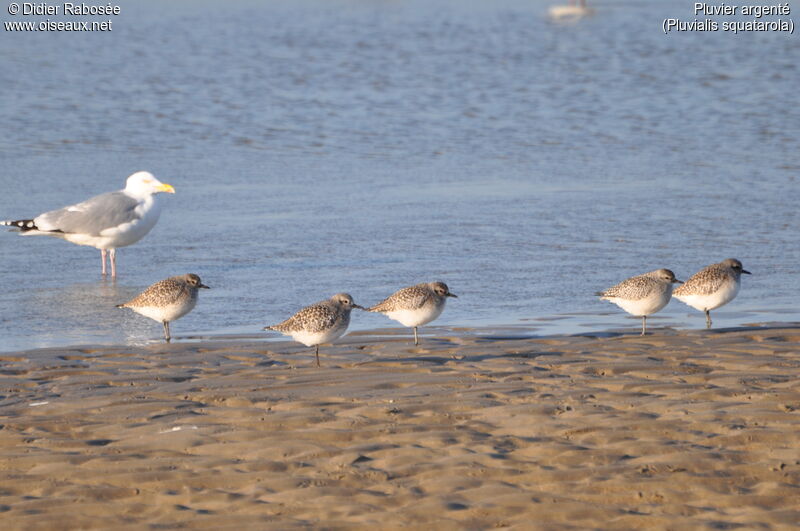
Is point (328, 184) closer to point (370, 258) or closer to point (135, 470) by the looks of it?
point (370, 258)

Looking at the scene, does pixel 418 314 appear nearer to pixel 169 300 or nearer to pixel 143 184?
pixel 169 300

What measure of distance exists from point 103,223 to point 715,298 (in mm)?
7182

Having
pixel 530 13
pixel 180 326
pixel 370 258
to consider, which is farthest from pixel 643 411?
pixel 530 13

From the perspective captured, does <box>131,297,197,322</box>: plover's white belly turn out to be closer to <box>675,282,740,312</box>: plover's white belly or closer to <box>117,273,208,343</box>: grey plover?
<box>117,273,208,343</box>: grey plover

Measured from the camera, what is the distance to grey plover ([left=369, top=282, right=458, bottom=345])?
33.0 ft

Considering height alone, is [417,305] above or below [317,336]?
above

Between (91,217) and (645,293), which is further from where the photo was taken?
(91,217)

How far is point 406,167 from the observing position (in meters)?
20.7

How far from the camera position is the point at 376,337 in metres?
10.6

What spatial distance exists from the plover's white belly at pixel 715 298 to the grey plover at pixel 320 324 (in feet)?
10.2

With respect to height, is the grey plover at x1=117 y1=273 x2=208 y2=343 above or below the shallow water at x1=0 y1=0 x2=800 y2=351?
below

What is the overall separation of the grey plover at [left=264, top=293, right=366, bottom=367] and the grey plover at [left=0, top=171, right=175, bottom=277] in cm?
518

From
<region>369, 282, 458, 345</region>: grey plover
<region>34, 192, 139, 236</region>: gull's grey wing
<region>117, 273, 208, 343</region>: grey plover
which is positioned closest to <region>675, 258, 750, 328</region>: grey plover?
<region>369, 282, 458, 345</region>: grey plover

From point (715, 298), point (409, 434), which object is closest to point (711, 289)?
point (715, 298)
